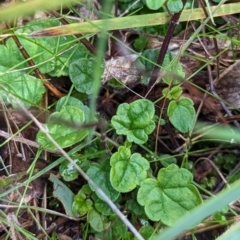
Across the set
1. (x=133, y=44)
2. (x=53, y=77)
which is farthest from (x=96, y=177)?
(x=133, y=44)

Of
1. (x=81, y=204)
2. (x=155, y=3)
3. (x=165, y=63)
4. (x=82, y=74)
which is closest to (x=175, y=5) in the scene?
(x=155, y=3)

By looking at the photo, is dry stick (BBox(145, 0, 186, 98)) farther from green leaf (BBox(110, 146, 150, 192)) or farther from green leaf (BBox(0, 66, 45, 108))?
green leaf (BBox(0, 66, 45, 108))

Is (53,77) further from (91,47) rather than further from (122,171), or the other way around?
(122,171)

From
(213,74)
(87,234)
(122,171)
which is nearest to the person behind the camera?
(122,171)

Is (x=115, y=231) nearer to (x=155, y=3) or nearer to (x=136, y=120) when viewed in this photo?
(x=136, y=120)

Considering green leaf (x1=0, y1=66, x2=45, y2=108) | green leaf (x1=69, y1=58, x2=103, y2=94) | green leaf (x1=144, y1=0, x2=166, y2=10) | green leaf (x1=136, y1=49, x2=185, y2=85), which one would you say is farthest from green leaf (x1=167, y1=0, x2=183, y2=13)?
green leaf (x1=0, y1=66, x2=45, y2=108)

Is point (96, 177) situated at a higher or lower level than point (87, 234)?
higher
